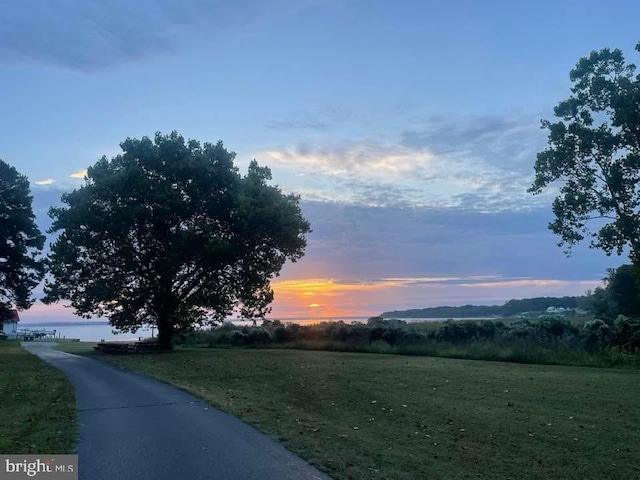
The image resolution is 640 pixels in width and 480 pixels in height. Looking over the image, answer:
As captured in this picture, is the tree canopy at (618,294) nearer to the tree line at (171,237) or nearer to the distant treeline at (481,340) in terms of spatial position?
the distant treeline at (481,340)

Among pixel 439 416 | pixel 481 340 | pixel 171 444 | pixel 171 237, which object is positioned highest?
pixel 171 237

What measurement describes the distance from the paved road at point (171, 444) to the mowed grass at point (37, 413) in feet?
0.94

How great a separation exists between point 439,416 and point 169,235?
22694mm

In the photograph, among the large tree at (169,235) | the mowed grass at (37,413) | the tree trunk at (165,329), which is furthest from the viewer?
the tree trunk at (165,329)

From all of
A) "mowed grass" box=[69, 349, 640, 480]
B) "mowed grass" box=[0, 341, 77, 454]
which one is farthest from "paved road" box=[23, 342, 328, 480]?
"mowed grass" box=[69, 349, 640, 480]

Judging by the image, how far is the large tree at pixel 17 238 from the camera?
41934 millimetres

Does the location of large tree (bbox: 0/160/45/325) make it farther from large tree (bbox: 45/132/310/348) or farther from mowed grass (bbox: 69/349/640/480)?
mowed grass (bbox: 69/349/640/480)

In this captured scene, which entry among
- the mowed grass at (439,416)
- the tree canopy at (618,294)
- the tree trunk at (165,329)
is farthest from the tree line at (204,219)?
the tree canopy at (618,294)

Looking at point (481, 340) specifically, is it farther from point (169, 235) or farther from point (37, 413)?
point (37, 413)

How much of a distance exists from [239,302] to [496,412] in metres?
22.9

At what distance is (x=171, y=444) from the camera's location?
7.86m

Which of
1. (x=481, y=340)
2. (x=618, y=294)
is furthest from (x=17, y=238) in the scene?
(x=618, y=294)

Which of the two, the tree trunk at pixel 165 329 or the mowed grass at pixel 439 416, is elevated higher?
the tree trunk at pixel 165 329

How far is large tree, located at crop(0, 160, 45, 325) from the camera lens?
41934mm
